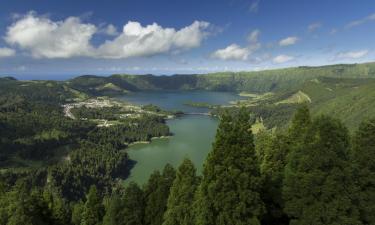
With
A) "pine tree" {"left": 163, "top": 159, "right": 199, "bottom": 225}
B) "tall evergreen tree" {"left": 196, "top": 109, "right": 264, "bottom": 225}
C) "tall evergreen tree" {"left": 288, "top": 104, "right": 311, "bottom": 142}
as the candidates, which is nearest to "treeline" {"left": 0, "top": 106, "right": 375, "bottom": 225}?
"tall evergreen tree" {"left": 196, "top": 109, "right": 264, "bottom": 225}

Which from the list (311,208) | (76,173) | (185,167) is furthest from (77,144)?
(311,208)

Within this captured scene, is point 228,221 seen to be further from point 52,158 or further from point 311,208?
point 52,158

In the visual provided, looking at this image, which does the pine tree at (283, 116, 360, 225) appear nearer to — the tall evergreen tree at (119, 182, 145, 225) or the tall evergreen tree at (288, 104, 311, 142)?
the tall evergreen tree at (288, 104, 311, 142)

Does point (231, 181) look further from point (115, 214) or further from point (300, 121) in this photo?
point (115, 214)

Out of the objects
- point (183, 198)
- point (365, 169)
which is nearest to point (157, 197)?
point (183, 198)

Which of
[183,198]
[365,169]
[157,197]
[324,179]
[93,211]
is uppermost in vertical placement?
[324,179]
